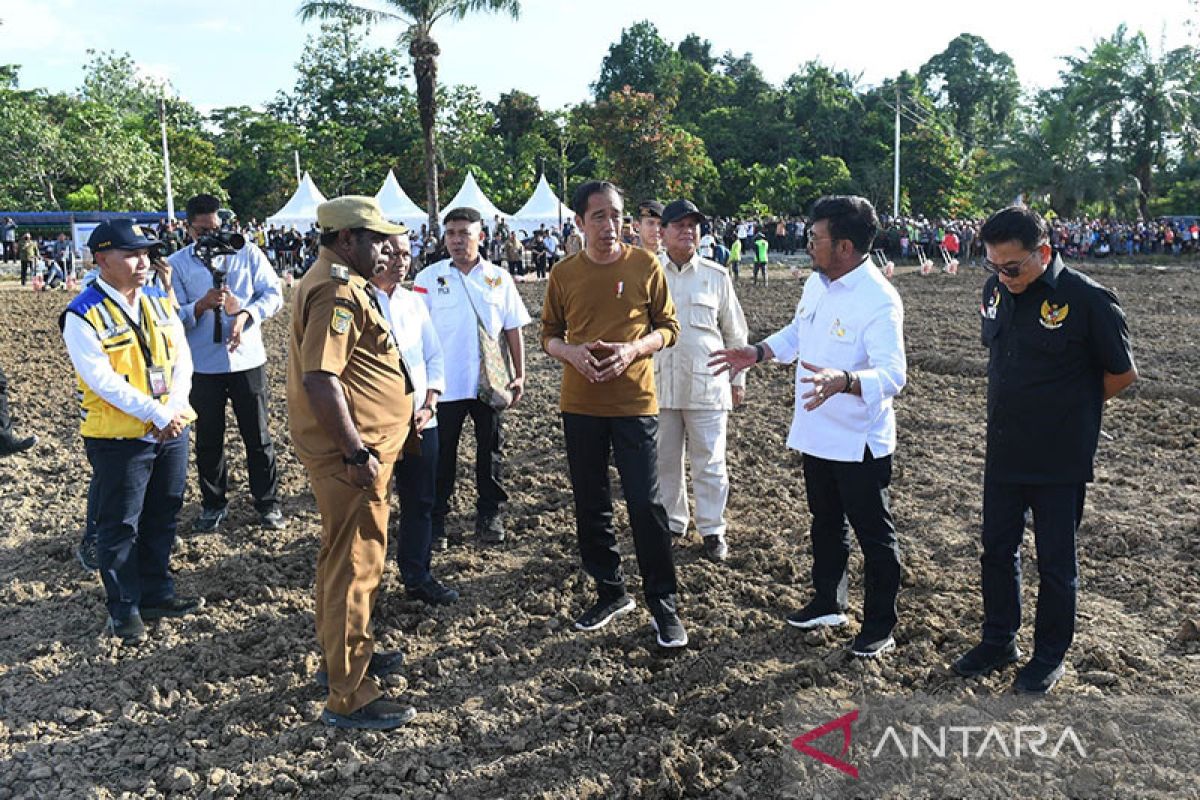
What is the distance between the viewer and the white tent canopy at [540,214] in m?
32.4

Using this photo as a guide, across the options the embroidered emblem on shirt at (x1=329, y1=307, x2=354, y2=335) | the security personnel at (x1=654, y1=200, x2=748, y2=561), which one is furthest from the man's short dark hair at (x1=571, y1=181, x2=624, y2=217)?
the embroidered emblem on shirt at (x1=329, y1=307, x2=354, y2=335)

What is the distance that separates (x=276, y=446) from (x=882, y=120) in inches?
1662

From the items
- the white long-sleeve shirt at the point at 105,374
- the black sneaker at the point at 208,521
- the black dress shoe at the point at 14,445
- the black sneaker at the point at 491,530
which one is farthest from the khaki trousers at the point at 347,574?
the black dress shoe at the point at 14,445

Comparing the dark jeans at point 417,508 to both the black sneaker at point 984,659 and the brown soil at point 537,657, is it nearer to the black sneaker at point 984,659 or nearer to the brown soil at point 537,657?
the brown soil at point 537,657

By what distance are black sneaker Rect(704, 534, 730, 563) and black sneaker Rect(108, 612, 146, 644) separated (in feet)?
9.40

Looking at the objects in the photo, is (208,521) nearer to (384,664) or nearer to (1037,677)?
(384,664)

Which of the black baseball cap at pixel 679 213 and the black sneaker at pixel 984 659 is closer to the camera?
the black sneaker at pixel 984 659

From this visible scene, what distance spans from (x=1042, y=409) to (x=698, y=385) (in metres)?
1.87

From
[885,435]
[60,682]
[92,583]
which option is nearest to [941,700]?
[885,435]

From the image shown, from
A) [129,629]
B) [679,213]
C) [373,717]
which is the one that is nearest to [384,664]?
[373,717]

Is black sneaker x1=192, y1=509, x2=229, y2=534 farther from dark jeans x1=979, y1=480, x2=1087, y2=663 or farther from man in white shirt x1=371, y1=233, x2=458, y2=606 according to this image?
dark jeans x1=979, y1=480, x2=1087, y2=663

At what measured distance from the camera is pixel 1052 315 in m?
3.42

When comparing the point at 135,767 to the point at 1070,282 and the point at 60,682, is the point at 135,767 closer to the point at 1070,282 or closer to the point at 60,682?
the point at 60,682

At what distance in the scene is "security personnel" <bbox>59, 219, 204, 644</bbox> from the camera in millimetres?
4059
